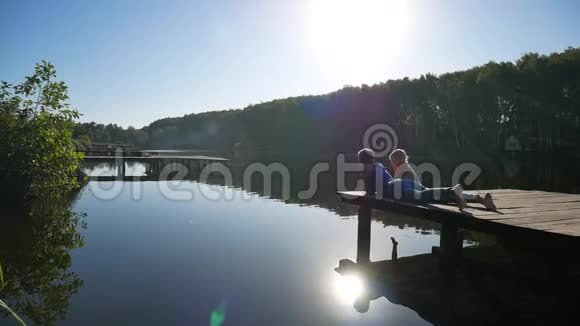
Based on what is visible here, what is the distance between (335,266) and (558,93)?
4679 centimetres

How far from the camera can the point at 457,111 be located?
52.0m

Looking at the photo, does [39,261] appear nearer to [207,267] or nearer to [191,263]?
[191,263]

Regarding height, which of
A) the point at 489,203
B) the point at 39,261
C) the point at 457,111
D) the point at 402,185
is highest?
the point at 457,111

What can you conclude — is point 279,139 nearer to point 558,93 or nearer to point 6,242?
point 558,93

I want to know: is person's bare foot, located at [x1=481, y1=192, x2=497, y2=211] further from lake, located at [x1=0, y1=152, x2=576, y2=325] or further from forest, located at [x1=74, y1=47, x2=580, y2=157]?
forest, located at [x1=74, y1=47, x2=580, y2=157]

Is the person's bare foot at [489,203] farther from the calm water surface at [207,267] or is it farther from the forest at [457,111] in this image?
the forest at [457,111]

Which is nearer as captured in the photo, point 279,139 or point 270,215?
point 270,215

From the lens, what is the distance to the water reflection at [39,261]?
5.75 metres

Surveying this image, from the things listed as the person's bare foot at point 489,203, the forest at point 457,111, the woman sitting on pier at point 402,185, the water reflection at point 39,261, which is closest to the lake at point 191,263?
the water reflection at point 39,261

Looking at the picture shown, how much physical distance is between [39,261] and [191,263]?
292 cm

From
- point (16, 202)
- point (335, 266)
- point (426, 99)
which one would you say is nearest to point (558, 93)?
point (426, 99)

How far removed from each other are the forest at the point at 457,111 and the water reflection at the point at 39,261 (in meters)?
33.3

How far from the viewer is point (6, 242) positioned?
8.80m

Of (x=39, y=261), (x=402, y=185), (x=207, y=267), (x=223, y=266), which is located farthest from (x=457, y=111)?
(x=39, y=261)
